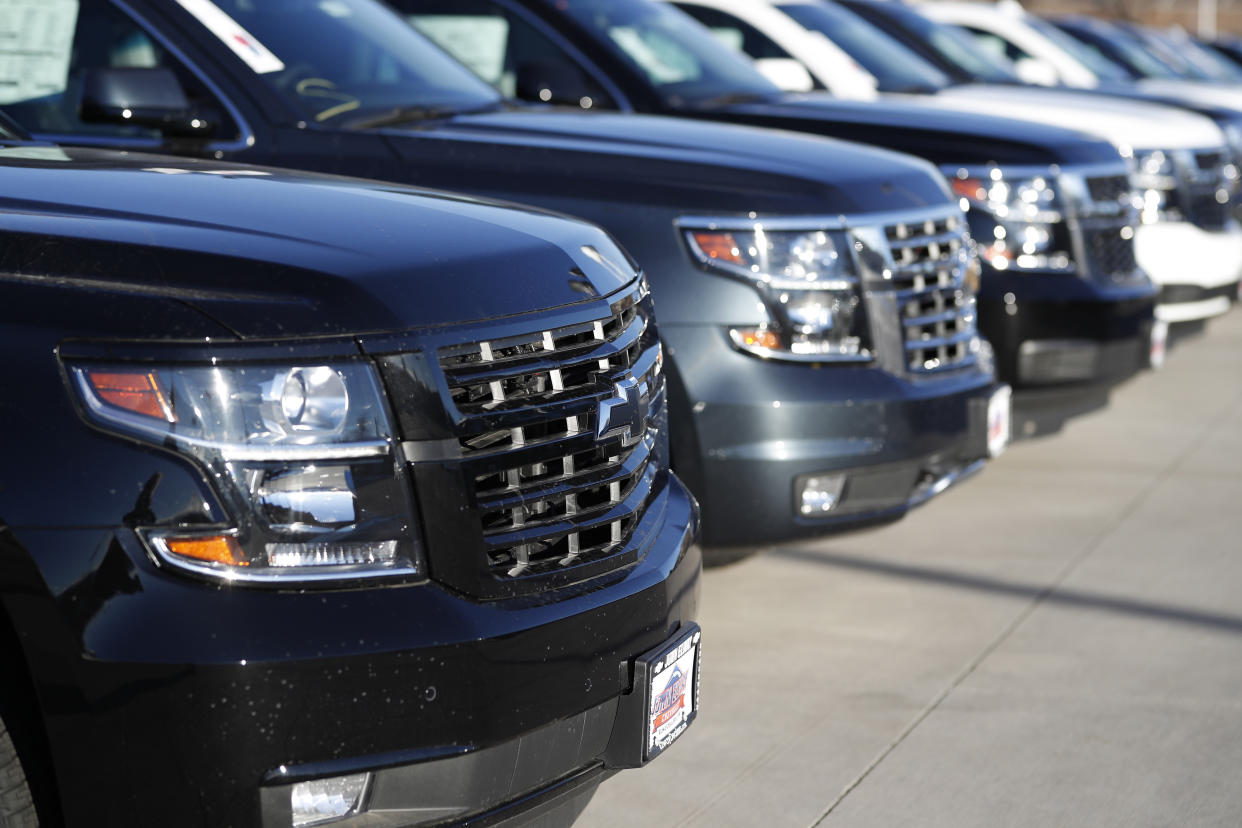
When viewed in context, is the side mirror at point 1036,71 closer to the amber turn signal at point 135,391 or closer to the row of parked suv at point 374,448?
the row of parked suv at point 374,448

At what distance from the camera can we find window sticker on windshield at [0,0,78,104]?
4645 millimetres

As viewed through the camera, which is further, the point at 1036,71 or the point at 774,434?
the point at 1036,71

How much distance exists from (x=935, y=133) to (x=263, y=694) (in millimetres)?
5118

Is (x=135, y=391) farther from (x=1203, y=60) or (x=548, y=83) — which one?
(x=1203, y=60)

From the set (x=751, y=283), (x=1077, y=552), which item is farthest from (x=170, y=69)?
(x=1077, y=552)

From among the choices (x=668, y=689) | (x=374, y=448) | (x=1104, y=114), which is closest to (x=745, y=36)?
Answer: (x=1104, y=114)

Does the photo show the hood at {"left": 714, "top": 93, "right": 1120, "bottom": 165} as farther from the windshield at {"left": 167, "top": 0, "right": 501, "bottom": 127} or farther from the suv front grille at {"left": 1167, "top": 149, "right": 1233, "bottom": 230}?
the suv front grille at {"left": 1167, "top": 149, "right": 1233, "bottom": 230}

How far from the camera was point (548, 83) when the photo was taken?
6414mm

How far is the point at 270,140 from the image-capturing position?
4.74m

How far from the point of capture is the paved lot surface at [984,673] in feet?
12.7

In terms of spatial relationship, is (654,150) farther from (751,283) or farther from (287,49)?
(287,49)

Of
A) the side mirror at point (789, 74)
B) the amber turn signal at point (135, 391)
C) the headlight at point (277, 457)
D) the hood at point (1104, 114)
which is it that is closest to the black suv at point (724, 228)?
the headlight at point (277, 457)

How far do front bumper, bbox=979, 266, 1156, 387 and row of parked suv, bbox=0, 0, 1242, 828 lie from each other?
1.86 metres

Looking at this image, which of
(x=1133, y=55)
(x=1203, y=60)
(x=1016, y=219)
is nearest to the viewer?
(x=1016, y=219)
